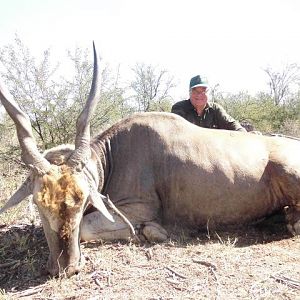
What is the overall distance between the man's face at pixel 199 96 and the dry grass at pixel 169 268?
8.21 feet

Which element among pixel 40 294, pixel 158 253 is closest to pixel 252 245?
pixel 158 253

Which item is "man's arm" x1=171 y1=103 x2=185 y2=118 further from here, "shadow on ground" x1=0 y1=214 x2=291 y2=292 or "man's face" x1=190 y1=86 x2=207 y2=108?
"shadow on ground" x1=0 y1=214 x2=291 y2=292

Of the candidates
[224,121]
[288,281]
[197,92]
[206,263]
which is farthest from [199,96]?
[288,281]

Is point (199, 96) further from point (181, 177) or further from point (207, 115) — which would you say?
point (181, 177)

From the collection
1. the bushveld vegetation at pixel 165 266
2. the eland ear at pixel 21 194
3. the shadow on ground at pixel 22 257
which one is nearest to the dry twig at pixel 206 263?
the bushveld vegetation at pixel 165 266

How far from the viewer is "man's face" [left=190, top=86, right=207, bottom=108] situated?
23.0 ft

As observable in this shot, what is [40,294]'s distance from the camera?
3492 millimetres

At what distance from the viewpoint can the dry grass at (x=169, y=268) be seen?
3.45 metres

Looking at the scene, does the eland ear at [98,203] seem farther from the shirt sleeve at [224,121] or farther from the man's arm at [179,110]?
the shirt sleeve at [224,121]

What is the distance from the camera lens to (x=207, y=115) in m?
7.29

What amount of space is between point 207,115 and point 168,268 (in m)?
3.83

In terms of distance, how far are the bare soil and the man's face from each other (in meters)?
2.54

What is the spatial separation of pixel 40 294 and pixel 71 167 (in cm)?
107

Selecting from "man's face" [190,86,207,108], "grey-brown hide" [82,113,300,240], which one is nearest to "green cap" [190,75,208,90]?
"man's face" [190,86,207,108]
